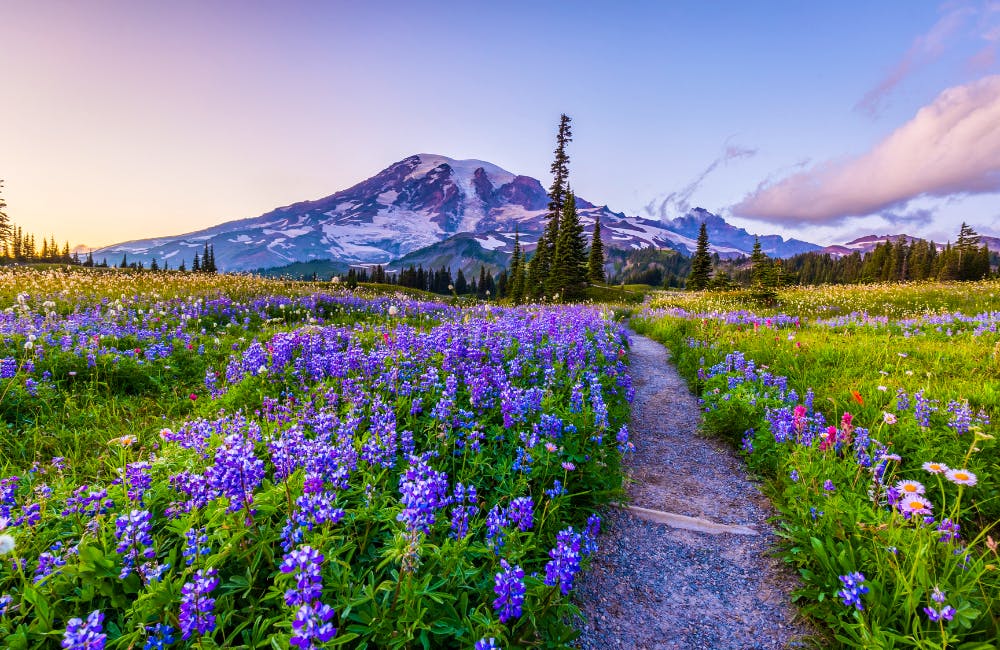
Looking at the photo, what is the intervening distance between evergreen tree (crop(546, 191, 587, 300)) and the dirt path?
33059 mm

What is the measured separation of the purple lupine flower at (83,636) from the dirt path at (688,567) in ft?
9.32

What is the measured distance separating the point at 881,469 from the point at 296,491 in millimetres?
5098

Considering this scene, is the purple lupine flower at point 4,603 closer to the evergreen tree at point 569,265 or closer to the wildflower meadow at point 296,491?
the wildflower meadow at point 296,491

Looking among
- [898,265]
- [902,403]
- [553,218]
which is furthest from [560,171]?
[898,265]

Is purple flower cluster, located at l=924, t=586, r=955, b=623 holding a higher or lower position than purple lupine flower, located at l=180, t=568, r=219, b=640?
lower

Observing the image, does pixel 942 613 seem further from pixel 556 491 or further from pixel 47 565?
pixel 47 565

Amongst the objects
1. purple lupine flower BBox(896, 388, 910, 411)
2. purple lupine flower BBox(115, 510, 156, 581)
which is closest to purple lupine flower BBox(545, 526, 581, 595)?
purple lupine flower BBox(115, 510, 156, 581)

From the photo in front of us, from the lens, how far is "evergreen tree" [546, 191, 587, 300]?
39.4 meters

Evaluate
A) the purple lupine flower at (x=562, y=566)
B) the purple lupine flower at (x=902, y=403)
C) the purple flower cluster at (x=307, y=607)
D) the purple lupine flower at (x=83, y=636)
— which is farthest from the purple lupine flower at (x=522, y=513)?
the purple lupine flower at (x=902, y=403)

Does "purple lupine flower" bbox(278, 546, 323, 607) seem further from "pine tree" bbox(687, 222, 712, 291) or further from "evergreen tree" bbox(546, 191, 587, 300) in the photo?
"pine tree" bbox(687, 222, 712, 291)

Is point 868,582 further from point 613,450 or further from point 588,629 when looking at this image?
point 613,450

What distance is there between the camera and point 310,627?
171cm

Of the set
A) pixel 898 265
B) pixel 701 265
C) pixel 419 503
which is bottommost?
pixel 419 503

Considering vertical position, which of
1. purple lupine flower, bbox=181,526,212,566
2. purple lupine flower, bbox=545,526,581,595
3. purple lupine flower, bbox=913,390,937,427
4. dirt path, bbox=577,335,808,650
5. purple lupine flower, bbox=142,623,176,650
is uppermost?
purple lupine flower, bbox=913,390,937,427
